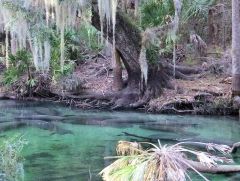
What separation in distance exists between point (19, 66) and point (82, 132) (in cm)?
740

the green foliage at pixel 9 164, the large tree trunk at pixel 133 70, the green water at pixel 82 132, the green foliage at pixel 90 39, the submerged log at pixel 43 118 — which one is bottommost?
the green water at pixel 82 132

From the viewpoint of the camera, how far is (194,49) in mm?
19328

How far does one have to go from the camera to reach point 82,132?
40.4 ft

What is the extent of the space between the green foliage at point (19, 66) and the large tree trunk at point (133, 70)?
4.39 metres

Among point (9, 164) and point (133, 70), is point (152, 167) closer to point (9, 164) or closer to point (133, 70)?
point (9, 164)

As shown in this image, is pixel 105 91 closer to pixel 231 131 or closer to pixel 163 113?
pixel 163 113

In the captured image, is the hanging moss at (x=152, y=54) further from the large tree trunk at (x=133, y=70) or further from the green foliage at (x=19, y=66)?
the green foliage at (x=19, y=66)

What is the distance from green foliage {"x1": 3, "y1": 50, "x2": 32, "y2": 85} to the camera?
1867 centimetres

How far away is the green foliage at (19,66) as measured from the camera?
1867 centimetres

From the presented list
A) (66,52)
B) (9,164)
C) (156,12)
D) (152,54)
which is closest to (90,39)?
(66,52)

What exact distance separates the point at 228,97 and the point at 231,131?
102 inches

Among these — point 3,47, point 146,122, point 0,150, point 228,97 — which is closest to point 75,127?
point 146,122

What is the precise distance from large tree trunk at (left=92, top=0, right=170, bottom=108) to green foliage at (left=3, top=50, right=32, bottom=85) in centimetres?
439

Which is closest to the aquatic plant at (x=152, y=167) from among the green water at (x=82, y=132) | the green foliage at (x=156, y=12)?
the green water at (x=82, y=132)
